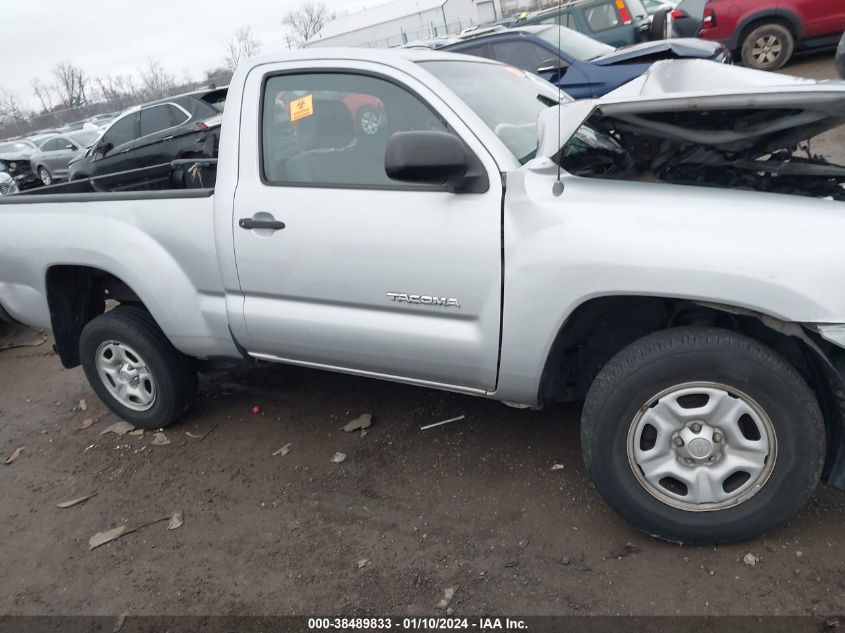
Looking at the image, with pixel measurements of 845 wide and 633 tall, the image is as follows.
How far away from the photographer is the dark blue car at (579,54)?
8164 mm

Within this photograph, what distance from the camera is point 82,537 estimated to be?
324 centimetres

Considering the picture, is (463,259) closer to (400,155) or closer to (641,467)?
(400,155)

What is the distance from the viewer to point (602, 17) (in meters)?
12.3

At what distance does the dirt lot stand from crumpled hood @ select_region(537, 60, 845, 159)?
4.86 feet

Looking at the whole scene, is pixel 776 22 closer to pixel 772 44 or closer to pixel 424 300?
pixel 772 44

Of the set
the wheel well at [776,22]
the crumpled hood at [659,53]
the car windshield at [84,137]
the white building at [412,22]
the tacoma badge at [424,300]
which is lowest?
the car windshield at [84,137]

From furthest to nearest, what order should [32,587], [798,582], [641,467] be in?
1. [32,587]
2. [641,467]
3. [798,582]

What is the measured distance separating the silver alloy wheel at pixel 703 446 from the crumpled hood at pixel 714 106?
0.94 m

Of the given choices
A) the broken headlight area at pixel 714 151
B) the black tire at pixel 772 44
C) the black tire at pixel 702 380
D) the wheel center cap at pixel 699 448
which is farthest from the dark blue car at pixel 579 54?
the wheel center cap at pixel 699 448

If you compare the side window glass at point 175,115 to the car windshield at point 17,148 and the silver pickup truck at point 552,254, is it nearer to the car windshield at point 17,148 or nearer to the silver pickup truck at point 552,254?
the silver pickup truck at point 552,254

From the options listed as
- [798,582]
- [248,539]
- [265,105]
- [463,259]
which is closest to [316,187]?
[265,105]

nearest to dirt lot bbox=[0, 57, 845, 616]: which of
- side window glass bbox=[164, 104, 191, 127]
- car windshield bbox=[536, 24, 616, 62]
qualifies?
car windshield bbox=[536, 24, 616, 62]

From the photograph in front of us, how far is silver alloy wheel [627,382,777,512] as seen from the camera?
2.38m

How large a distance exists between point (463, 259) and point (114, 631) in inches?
77.8
